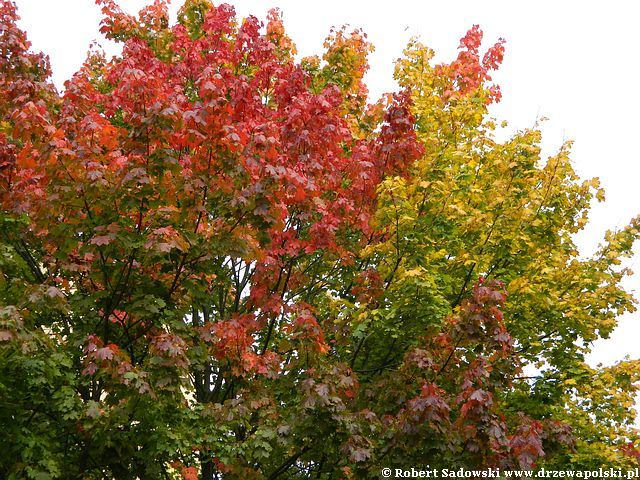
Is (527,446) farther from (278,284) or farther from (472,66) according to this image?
(472,66)

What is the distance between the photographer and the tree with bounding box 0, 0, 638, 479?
874 cm

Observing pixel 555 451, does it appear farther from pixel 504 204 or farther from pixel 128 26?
pixel 128 26

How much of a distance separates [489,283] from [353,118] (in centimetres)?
688

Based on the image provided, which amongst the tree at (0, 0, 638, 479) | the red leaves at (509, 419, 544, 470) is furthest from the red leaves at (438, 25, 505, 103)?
the red leaves at (509, 419, 544, 470)

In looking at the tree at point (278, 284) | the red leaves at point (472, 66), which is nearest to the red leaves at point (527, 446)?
the tree at point (278, 284)

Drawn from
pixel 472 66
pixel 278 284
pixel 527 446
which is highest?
pixel 472 66

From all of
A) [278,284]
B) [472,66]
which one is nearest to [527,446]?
[278,284]

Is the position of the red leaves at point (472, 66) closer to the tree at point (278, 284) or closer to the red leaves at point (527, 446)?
the tree at point (278, 284)

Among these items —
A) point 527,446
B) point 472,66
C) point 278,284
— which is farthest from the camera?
point 472,66

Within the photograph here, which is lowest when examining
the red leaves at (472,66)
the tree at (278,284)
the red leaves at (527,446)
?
the red leaves at (527,446)

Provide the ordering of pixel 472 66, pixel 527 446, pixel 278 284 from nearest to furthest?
pixel 527 446 → pixel 278 284 → pixel 472 66

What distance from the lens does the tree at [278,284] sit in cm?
874

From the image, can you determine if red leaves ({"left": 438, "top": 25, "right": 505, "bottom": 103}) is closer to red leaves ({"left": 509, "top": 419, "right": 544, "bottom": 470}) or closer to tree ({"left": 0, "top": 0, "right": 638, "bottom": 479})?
tree ({"left": 0, "top": 0, "right": 638, "bottom": 479})

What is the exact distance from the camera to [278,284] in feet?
38.1
